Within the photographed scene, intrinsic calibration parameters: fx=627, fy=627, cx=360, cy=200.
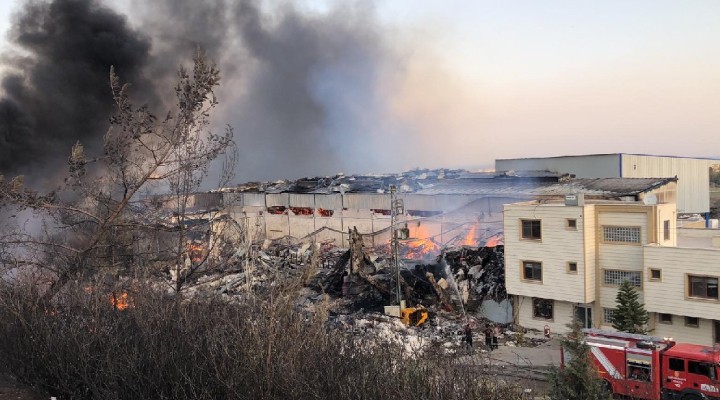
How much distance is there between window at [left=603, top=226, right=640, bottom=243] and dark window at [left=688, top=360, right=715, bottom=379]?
6.75 m

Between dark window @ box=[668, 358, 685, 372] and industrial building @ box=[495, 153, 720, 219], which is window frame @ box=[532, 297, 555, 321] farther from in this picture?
industrial building @ box=[495, 153, 720, 219]

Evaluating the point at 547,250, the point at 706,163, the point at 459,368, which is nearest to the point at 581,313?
the point at 547,250

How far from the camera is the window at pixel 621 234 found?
18297mm

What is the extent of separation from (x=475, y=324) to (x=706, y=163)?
84.9 feet

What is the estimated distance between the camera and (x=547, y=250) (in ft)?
63.9

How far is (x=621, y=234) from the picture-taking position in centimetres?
1861

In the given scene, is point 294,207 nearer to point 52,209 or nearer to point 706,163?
point 706,163

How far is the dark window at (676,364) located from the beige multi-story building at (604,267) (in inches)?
198

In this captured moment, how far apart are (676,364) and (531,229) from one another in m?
8.00

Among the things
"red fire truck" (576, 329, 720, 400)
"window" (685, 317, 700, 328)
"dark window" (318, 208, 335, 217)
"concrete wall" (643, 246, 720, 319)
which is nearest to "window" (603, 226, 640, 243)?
"concrete wall" (643, 246, 720, 319)

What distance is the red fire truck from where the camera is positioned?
39.0 feet

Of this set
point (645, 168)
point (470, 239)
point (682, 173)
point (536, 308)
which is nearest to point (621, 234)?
point (536, 308)

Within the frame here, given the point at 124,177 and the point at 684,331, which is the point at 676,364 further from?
the point at 124,177

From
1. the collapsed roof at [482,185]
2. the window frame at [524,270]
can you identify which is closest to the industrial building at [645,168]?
the collapsed roof at [482,185]
